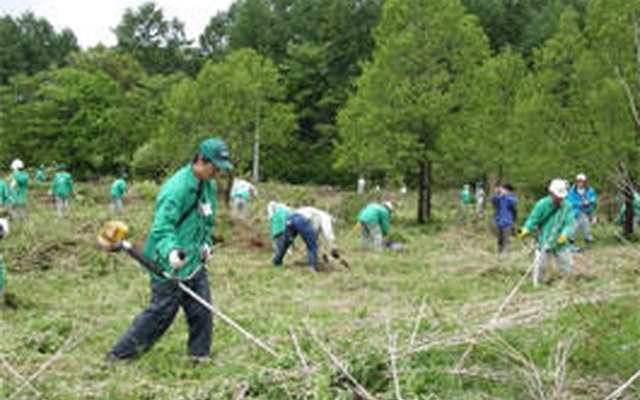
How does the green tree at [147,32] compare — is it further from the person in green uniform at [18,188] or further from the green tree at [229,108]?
the person in green uniform at [18,188]

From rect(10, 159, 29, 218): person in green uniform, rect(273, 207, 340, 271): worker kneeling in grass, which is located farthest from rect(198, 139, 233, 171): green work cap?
rect(10, 159, 29, 218): person in green uniform

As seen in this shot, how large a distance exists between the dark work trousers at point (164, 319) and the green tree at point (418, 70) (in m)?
15.8

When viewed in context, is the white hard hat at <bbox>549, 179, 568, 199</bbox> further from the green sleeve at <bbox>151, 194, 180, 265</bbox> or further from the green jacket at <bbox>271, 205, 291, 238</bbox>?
the green sleeve at <bbox>151, 194, 180, 265</bbox>

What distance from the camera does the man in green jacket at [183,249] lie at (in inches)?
177

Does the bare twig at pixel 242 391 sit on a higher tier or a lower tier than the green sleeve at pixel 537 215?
lower

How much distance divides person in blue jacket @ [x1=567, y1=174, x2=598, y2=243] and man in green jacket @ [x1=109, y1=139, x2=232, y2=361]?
394 inches

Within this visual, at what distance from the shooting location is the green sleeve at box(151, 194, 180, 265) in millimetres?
4348

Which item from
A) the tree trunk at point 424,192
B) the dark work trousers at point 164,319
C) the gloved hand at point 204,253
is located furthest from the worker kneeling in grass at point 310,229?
the tree trunk at point 424,192

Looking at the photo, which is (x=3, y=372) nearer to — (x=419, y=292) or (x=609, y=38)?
(x=419, y=292)

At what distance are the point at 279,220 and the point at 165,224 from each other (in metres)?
6.68

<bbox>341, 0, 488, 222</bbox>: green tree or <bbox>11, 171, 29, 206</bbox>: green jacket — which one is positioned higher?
<bbox>341, 0, 488, 222</bbox>: green tree

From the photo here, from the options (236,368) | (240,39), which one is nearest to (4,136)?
(240,39)

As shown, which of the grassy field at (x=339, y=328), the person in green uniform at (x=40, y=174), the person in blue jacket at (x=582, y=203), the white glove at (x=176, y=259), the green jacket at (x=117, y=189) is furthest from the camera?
the person in green uniform at (x=40, y=174)

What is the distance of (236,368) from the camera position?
4340 millimetres
